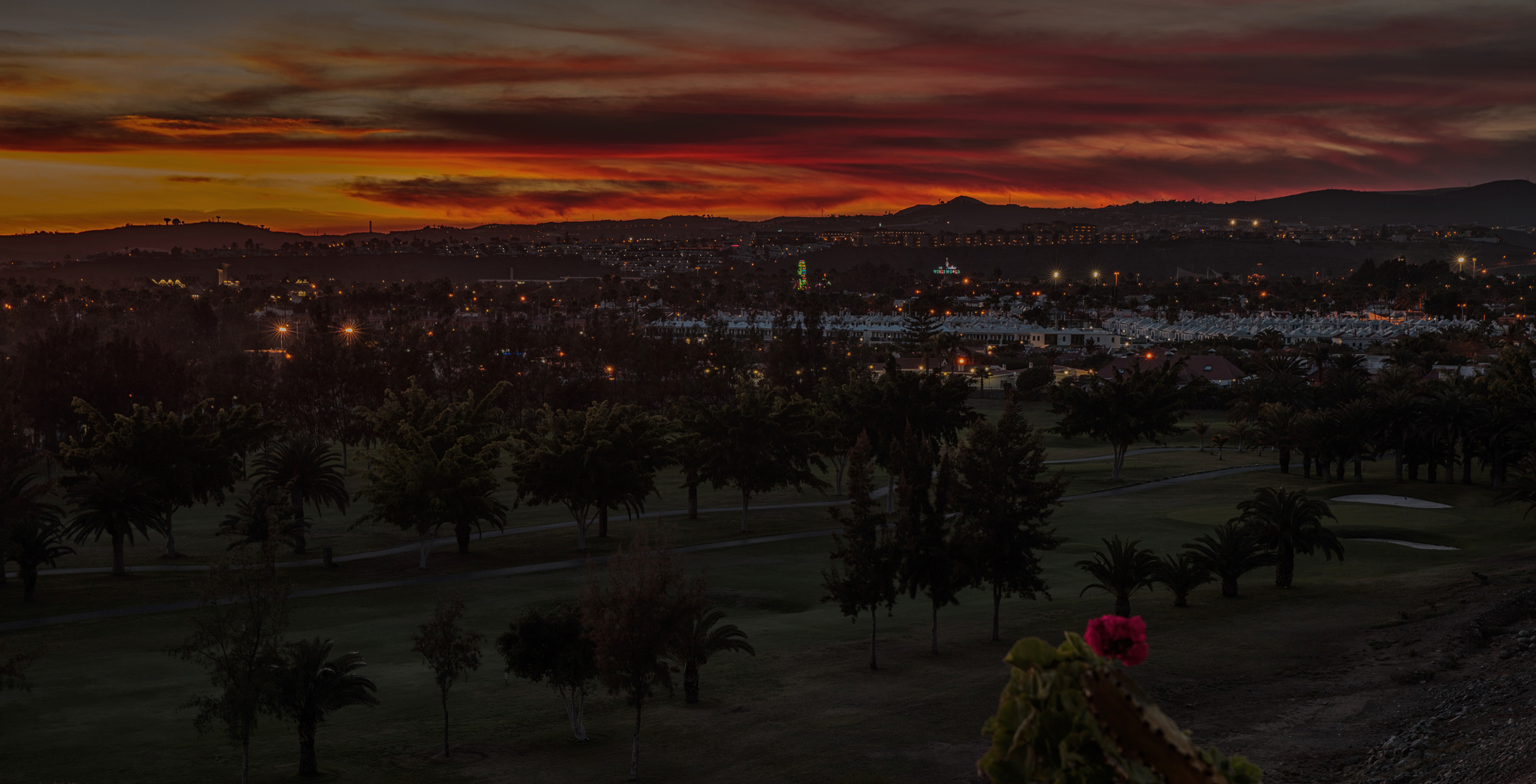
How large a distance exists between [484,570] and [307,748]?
2809 centimetres

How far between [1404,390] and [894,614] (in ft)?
134

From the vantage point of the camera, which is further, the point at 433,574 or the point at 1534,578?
the point at 433,574

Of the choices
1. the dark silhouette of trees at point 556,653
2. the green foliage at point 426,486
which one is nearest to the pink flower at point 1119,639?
the dark silhouette of trees at point 556,653

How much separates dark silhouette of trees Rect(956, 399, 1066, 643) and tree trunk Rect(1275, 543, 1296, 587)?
10.5m

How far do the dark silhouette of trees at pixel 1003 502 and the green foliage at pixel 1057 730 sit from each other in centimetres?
2971

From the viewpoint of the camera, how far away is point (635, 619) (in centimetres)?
2725

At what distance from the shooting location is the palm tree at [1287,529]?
41656 mm

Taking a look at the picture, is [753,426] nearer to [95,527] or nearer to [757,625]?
[757,625]

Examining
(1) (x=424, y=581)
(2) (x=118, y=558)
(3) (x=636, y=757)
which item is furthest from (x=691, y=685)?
(2) (x=118, y=558)

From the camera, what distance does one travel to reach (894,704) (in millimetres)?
30578

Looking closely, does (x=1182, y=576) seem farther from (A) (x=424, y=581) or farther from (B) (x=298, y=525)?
(B) (x=298, y=525)

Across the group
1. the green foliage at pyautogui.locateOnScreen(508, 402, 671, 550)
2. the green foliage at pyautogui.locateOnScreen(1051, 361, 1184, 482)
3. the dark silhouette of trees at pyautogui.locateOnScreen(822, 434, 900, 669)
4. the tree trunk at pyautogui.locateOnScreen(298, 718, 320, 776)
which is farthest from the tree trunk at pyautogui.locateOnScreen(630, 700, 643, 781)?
the green foliage at pyautogui.locateOnScreen(1051, 361, 1184, 482)

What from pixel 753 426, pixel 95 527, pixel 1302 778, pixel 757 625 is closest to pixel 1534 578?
pixel 1302 778

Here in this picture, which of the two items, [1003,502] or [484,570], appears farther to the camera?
[484,570]
